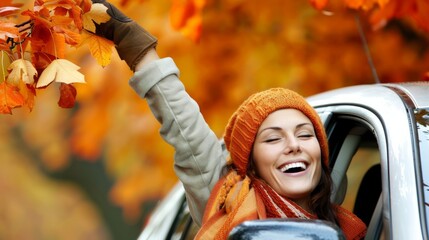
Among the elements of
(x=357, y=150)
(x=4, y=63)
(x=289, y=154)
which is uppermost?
(x=4, y=63)

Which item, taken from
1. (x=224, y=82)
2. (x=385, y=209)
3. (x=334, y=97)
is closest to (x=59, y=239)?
(x=224, y=82)

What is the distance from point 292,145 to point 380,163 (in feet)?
0.88

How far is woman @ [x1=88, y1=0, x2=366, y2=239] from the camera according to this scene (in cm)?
335

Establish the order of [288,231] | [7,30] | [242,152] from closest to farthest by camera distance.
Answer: [288,231] < [7,30] < [242,152]

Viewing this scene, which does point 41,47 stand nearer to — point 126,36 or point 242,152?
point 126,36

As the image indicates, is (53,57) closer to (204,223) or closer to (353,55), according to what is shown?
(204,223)

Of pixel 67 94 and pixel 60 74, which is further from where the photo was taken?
pixel 67 94

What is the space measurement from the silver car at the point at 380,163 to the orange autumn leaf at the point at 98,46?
0.74 metres

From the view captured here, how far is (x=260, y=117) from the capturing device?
11.4 ft

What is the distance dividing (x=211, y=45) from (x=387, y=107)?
3.88m

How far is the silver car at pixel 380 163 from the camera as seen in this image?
273 cm

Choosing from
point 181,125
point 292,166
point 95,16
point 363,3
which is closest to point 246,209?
point 292,166

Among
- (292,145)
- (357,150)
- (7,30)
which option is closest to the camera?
(7,30)

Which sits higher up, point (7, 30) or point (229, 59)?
point (7, 30)
